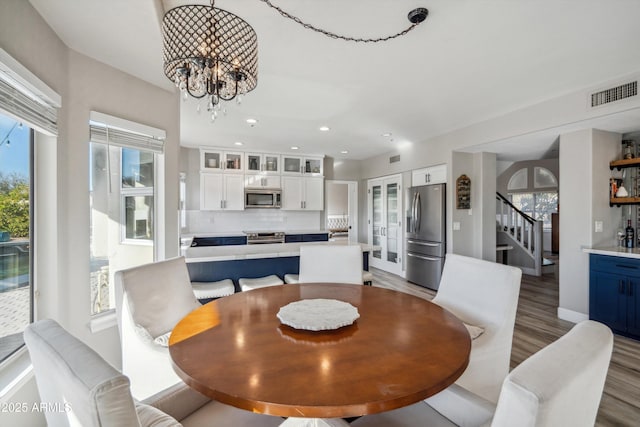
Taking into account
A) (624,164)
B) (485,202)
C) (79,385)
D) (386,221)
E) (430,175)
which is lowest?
(79,385)

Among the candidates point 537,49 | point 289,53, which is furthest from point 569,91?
point 289,53

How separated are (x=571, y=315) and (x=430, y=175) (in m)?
2.70

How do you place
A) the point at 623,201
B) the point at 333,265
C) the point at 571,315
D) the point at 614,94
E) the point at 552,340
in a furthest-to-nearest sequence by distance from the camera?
the point at 571,315, the point at 623,201, the point at 552,340, the point at 614,94, the point at 333,265

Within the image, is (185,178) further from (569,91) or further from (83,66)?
(569,91)

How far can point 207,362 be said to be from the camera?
0.99 m

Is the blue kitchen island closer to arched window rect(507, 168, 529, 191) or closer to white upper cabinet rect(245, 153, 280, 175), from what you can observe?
white upper cabinet rect(245, 153, 280, 175)

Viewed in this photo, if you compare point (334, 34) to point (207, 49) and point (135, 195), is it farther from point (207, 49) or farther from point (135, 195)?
point (135, 195)

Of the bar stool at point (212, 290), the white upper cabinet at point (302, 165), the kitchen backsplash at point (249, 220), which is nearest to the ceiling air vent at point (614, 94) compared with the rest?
the bar stool at point (212, 290)

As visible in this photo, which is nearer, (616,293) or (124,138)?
(124,138)

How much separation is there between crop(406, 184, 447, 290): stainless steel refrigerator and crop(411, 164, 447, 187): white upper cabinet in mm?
227

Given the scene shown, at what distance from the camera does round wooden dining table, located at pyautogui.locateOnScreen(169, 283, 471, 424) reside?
80 centimetres

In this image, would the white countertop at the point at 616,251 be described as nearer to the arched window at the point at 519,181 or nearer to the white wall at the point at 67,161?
the white wall at the point at 67,161

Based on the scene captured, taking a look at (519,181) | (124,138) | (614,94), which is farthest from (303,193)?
(519,181)

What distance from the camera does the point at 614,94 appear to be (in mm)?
2744
